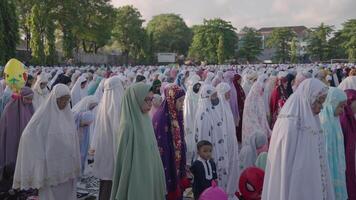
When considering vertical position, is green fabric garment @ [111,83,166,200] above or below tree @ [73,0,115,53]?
below

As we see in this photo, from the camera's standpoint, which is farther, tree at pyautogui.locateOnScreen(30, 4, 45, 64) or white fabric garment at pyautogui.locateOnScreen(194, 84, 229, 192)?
tree at pyautogui.locateOnScreen(30, 4, 45, 64)

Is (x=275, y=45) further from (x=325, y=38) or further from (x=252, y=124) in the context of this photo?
(x=252, y=124)

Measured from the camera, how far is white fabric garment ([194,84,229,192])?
542 centimetres

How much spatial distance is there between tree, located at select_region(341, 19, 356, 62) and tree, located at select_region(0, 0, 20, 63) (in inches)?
1482

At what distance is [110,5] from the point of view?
143 feet

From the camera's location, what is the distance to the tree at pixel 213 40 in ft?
185

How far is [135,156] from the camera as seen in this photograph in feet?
12.2

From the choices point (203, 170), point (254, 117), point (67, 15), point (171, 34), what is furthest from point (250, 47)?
point (203, 170)

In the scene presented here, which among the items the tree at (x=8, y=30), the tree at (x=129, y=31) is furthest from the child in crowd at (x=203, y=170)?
the tree at (x=129, y=31)

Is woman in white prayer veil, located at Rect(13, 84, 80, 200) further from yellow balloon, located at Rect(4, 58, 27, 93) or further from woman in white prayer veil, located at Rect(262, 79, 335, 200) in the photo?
yellow balloon, located at Rect(4, 58, 27, 93)

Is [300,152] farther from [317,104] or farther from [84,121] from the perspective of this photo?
[84,121]

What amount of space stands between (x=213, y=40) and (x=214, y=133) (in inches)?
2043

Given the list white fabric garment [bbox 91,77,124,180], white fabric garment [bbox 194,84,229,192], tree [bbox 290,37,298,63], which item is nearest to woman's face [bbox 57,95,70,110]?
white fabric garment [bbox 91,77,124,180]

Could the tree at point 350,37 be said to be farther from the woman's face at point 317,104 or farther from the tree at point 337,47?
the woman's face at point 317,104
